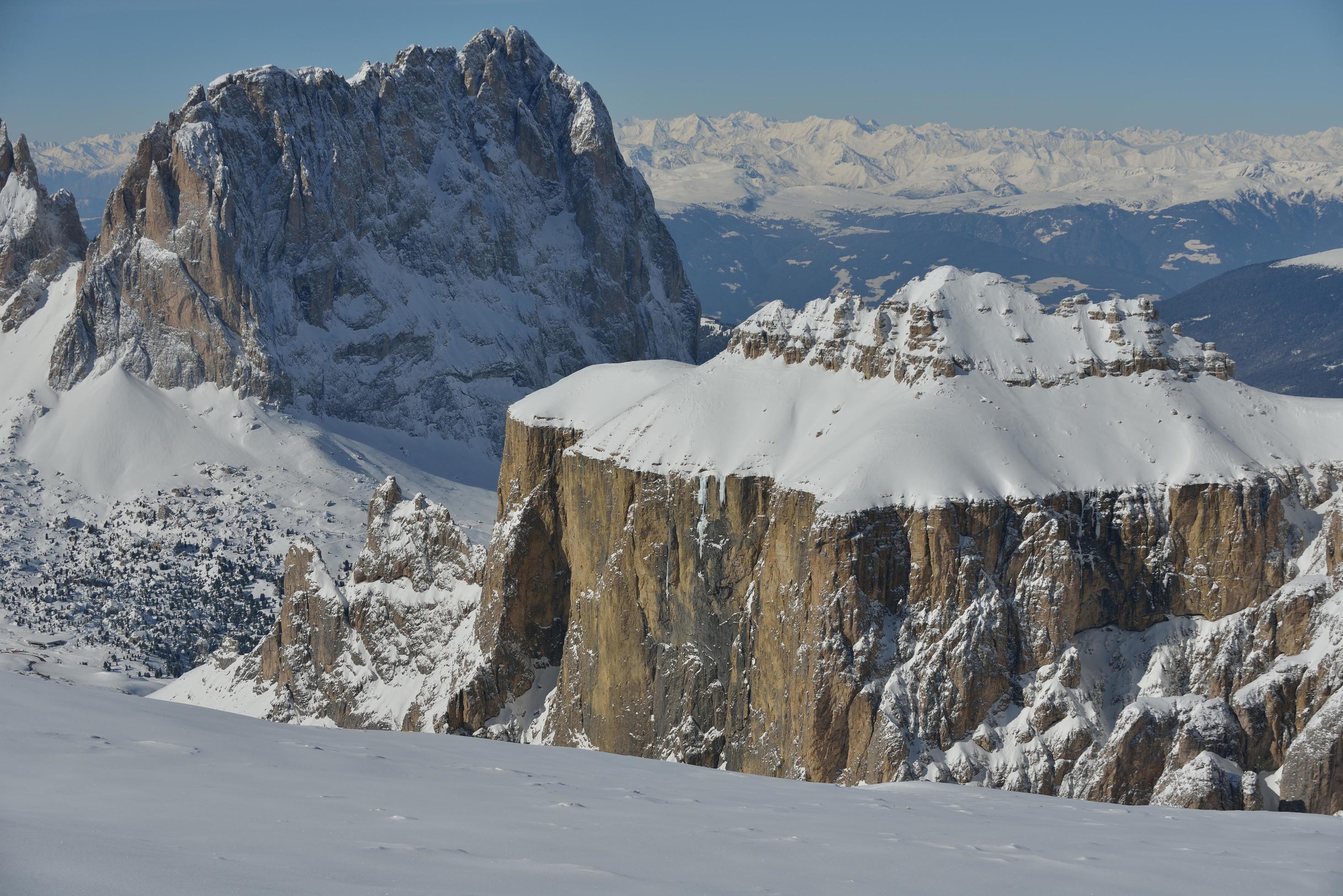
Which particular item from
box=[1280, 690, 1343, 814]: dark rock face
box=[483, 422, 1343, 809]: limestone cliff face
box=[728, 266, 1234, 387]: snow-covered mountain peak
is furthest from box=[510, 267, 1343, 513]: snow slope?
box=[1280, 690, 1343, 814]: dark rock face

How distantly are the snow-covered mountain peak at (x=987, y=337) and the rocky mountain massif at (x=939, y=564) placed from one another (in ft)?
0.64

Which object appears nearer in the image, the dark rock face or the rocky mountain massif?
the dark rock face

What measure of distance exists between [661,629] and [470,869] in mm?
58573

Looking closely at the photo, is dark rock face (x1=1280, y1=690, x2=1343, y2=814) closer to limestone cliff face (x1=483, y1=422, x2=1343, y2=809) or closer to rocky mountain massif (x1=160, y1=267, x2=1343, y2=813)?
rocky mountain massif (x1=160, y1=267, x2=1343, y2=813)

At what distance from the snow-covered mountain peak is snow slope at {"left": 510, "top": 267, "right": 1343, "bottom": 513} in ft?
0.42

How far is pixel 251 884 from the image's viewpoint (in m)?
18.6

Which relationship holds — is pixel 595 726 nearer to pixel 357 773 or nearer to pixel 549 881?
pixel 357 773

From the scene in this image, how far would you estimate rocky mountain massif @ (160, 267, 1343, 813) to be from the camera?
208ft

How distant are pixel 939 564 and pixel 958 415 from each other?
1053cm

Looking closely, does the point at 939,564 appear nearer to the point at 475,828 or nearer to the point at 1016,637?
the point at 1016,637

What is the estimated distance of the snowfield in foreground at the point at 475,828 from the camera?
2006 cm

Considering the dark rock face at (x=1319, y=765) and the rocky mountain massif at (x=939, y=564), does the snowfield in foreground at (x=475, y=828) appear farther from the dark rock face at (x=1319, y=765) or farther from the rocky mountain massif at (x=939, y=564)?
the rocky mountain massif at (x=939, y=564)

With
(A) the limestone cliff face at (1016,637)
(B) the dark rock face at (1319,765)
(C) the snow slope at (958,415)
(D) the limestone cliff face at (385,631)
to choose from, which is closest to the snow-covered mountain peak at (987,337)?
(C) the snow slope at (958,415)

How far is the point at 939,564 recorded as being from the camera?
67.1 meters
